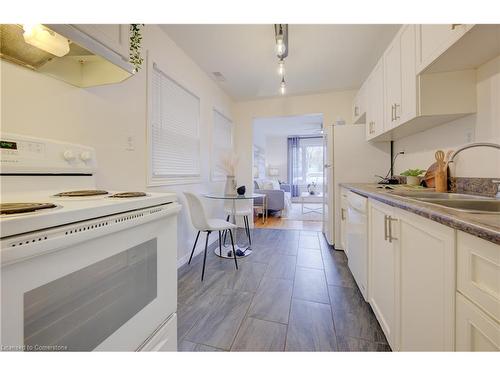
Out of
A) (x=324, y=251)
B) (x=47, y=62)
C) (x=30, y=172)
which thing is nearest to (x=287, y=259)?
(x=324, y=251)

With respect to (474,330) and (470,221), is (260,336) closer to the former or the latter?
(474,330)

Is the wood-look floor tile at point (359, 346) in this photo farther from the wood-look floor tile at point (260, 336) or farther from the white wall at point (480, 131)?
the white wall at point (480, 131)

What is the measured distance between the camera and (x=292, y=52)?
2332 millimetres

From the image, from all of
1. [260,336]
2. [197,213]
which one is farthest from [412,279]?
[197,213]

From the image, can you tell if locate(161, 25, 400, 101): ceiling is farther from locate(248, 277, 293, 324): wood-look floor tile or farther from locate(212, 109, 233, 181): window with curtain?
locate(248, 277, 293, 324): wood-look floor tile

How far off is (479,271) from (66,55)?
6.01ft

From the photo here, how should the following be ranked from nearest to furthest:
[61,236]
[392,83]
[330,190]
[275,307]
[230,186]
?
[61,236] → [275,307] → [392,83] → [230,186] → [330,190]

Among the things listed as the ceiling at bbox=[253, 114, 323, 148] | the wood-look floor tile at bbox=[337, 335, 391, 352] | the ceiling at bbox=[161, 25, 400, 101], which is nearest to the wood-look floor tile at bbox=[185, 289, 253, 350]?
the wood-look floor tile at bbox=[337, 335, 391, 352]
